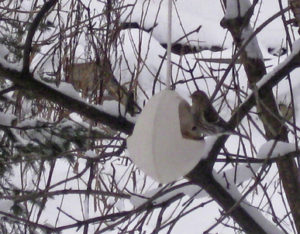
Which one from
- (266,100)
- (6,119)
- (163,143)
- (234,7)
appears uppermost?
(6,119)

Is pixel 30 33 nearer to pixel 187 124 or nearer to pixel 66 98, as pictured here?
pixel 66 98

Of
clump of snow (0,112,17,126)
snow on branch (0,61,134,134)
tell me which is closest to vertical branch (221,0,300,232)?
snow on branch (0,61,134,134)

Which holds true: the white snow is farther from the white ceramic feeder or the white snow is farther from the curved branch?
the curved branch

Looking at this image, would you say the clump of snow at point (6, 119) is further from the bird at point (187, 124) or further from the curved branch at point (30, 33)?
the bird at point (187, 124)

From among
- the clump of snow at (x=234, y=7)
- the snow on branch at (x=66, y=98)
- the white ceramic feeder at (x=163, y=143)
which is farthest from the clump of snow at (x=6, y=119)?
the white ceramic feeder at (x=163, y=143)

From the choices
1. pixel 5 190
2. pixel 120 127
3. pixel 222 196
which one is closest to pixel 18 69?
pixel 120 127

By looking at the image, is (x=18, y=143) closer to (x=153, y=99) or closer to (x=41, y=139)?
(x=41, y=139)

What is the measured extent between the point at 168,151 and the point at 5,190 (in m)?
1.69

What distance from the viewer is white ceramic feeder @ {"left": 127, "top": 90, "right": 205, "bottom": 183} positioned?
1.04 metres

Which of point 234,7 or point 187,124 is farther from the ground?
point 234,7

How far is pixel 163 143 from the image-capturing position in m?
1.05

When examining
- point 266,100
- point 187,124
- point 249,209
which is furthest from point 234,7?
point 187,124

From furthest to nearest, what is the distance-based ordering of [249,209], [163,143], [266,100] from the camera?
1. [266,100]
2. [249,209]
3. [163,143]

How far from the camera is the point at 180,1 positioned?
6.92 metres
